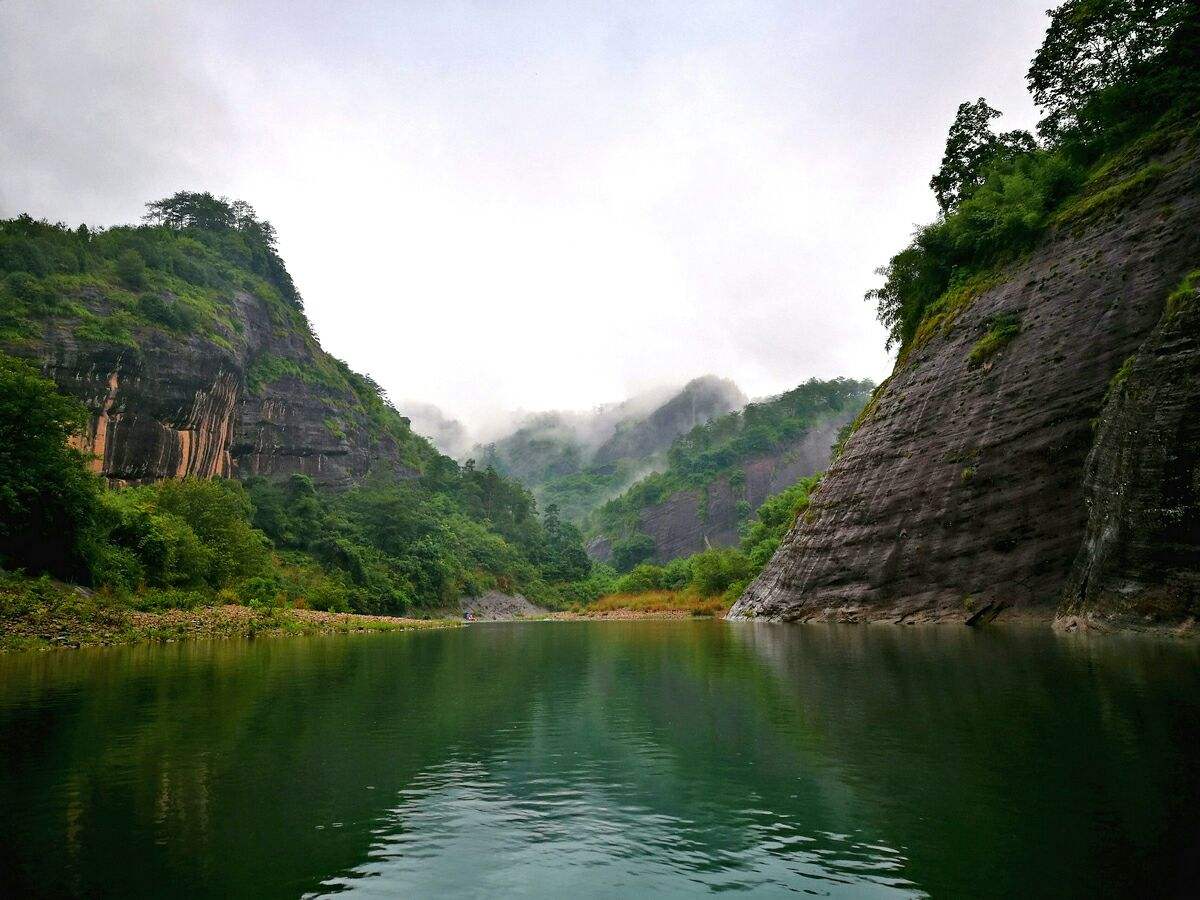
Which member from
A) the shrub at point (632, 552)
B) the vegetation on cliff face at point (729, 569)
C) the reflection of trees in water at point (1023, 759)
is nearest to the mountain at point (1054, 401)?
the reflection of trees in water at point (1023, 759)

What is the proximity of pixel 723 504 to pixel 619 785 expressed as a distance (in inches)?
5376

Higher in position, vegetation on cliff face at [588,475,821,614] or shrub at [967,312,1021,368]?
shrub at [967,312,1021,368]

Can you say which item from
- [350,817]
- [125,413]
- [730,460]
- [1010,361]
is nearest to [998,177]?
[1010,361]

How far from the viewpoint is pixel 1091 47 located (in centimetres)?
3362

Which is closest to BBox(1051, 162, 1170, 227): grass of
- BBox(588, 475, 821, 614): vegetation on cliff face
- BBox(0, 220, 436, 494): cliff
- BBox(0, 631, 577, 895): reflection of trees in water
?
BBox(588, 475, 821, 614): vegetation on cliff face

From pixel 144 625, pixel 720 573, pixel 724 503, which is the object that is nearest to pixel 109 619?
pixel 144 625

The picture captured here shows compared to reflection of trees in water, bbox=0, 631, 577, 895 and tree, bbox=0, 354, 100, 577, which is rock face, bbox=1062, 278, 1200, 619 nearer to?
reflection of trees in water, bbox=0, 631, 577, 895

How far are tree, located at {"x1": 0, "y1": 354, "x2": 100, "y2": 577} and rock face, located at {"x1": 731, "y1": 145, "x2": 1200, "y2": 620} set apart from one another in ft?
110

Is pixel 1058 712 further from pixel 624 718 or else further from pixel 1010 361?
pixel 1010 361

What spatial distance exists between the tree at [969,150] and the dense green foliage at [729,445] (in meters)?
101

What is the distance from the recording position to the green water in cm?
549

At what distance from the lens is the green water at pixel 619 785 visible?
5.49 metres

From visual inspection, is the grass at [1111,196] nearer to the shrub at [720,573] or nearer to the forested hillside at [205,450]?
the shrub at [720,573]

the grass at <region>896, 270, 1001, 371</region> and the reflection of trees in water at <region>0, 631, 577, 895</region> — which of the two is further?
the grass at <region>896, 270, 1001, 371</region>
